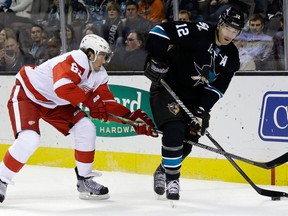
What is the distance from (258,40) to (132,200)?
4.21ft

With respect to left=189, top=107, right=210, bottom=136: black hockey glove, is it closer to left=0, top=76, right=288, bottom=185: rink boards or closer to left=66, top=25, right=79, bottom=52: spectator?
left=0, top=76, right=288, bottom=185: rink boards

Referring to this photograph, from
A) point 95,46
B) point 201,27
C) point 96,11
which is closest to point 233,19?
point 201,27

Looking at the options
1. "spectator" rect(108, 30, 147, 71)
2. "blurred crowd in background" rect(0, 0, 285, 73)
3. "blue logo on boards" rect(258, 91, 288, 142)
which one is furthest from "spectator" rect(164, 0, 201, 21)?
"blue logo on boards" rect(258, 91, 288, 142)

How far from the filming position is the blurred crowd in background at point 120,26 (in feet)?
17.7

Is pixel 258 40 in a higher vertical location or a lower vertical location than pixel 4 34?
higher

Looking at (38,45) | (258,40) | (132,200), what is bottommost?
(132,200)

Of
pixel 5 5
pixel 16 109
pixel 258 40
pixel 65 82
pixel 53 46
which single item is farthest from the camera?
pixel 5 5

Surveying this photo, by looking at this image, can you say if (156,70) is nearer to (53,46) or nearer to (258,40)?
(258,40)

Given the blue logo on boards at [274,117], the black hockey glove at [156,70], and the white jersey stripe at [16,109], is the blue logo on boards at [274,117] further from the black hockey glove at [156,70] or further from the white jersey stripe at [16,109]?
the white jersey stripe at [16,109]

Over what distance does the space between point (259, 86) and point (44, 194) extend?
4.68 ft

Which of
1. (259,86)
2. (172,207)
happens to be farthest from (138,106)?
(172,207)

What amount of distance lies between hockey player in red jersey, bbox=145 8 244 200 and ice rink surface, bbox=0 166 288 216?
0.15 metres

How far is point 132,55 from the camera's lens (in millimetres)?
6039

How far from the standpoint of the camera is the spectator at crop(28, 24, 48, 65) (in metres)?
6.57
